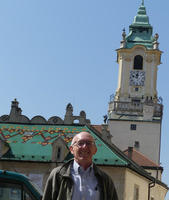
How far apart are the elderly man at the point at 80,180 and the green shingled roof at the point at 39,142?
116 ft

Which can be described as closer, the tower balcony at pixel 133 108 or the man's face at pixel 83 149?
the man's face at pixel 83 149

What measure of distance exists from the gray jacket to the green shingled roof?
35.2 m

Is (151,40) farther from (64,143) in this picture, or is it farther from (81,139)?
(81,139)

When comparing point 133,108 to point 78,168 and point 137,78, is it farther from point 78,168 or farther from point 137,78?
point 78,168

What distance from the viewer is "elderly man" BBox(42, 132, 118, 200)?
787 centimetres

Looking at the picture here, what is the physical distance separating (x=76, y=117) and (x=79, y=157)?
4426 cm

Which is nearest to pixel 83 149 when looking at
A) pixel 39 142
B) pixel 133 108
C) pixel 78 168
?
pixel 78 168

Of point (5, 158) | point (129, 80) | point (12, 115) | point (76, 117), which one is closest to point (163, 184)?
point (76, 117)

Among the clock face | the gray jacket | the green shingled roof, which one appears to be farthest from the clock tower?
the gray jacket

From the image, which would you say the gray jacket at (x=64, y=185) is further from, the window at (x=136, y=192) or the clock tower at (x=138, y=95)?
the clock tower at (x=138, y=95)

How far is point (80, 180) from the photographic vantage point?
7961 mm

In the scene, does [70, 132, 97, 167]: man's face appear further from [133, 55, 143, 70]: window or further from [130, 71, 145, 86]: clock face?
[133, 55, 143, 70]: window

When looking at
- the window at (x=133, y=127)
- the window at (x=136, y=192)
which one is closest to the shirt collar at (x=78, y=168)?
the window at (x=136, y=192)

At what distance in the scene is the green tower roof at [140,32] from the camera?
106 meters
